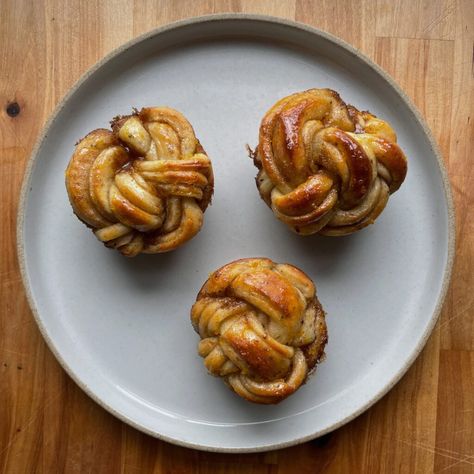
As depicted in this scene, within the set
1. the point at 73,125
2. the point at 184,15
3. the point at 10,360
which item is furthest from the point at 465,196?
the point at 10,360

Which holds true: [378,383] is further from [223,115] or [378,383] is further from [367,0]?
[367,0]

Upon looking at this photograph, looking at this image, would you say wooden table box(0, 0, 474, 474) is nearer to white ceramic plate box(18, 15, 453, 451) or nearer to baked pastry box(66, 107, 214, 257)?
white ceramic plate box(18, 15, 453, 451)

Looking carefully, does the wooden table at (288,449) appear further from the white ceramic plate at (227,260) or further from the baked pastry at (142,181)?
the baked pastry at (142,181)

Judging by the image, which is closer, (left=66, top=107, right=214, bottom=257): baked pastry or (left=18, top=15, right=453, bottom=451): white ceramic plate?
(left=66, top=107, right=214, bottom=257): baked pastry

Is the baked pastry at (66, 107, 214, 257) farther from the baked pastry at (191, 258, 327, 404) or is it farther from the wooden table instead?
the wooden table

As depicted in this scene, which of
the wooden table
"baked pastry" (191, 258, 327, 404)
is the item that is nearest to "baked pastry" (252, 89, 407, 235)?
"baked pastry" (191, 258, 327, 404)

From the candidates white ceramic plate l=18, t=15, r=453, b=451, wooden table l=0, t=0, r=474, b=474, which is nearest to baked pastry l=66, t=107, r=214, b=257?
white ceramic plate l=18, t=15, r=453, b=451

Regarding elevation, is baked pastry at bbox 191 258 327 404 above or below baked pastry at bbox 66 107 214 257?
below

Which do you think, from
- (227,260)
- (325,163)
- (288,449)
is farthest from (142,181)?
(288,449)
